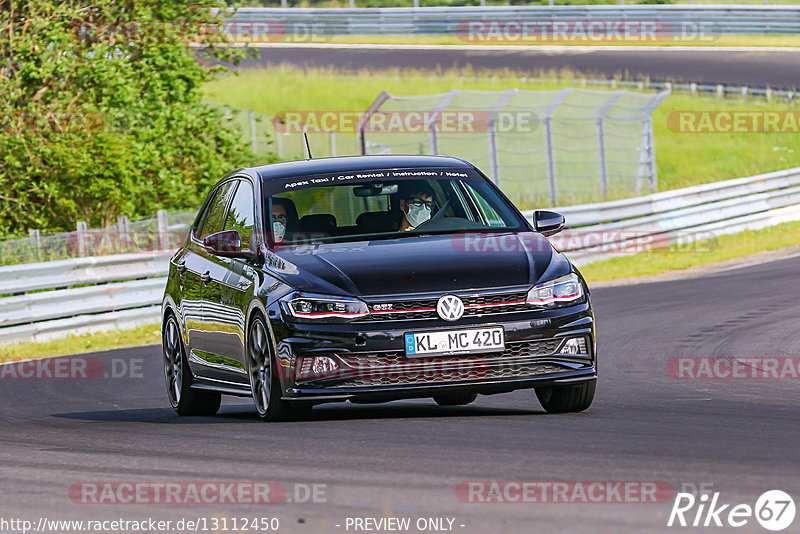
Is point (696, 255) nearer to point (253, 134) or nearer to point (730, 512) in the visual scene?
point (253, 134)

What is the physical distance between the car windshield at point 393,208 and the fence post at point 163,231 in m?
10.3

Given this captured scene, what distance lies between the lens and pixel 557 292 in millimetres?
8367

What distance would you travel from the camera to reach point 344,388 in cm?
808

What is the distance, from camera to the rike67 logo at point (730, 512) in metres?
5.16

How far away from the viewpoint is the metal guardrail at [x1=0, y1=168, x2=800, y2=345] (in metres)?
17.2

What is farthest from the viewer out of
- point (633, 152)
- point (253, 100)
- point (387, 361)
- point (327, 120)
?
point (253, 100)

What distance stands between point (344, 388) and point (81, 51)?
1797 centimetres

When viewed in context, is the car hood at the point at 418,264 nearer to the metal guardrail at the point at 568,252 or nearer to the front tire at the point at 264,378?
the front tire at the point at 264,378

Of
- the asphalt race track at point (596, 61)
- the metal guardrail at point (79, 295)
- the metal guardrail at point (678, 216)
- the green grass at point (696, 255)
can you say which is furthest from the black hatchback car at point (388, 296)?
the asphalt race track at point (596, 61)

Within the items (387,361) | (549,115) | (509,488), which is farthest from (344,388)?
(549,115)

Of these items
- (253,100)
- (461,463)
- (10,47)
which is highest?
(461,463)

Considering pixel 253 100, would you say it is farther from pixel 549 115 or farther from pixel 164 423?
pixel 164 423

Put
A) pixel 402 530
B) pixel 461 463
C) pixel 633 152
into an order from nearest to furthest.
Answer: pixel 402 530, pixel 461 463, pixel 633 152

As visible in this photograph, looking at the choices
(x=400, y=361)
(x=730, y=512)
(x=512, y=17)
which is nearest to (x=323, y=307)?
(x=400, y=361)
